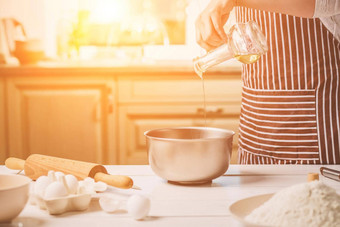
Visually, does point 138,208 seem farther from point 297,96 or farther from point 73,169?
point 297,96

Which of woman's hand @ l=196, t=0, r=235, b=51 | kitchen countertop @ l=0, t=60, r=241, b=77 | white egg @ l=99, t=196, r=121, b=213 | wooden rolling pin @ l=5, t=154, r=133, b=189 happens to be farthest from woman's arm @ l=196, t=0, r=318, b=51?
kitchen countertop @ l=0, t=60, r=241, b=77

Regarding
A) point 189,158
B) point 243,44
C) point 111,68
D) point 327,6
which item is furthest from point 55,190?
point 111,68

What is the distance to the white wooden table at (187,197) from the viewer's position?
73 centimetres

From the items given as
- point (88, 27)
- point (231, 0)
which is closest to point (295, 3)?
point (231, 0)

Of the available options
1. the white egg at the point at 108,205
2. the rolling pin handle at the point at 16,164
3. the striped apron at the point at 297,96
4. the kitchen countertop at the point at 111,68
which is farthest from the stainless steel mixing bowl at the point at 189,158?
the kitchen countertop at the point at 111,68

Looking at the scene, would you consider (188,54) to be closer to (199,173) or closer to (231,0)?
(231,0)

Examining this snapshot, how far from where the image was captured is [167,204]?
81 centimetres

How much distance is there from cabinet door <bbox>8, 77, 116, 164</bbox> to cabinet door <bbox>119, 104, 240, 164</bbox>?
67mm

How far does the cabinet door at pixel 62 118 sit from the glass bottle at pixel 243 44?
56.2 inches

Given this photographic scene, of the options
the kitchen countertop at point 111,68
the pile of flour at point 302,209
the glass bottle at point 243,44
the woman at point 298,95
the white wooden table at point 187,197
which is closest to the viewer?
the pile of flour at point 302,209

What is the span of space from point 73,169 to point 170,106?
59.9 inches

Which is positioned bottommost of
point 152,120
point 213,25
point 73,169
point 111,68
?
point 152,120

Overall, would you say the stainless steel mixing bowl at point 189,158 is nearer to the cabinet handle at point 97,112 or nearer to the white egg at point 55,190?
the white egg at point 55,190

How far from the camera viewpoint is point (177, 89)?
2.45 meters
